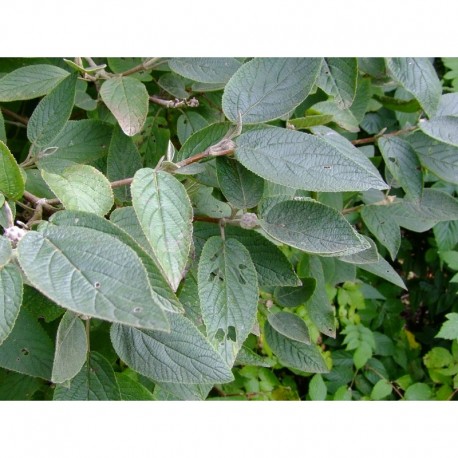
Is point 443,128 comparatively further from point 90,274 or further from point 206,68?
point 90,274

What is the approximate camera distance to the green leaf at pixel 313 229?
0.64 meters

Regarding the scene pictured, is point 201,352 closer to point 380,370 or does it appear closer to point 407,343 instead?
point 380,370

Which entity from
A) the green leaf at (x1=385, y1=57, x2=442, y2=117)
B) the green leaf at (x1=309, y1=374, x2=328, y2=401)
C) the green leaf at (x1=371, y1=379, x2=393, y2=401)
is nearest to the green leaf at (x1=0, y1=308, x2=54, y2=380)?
the green leaf at (x1=385, y1=57, x2=442, y2=117)

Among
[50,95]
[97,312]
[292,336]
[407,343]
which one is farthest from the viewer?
[407,343]

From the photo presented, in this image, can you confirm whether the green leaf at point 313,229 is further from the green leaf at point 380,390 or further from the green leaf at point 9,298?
the green leaf at point 380,390

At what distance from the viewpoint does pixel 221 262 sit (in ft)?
2.31

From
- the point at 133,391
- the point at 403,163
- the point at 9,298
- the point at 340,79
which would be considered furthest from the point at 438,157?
the point at 9,298

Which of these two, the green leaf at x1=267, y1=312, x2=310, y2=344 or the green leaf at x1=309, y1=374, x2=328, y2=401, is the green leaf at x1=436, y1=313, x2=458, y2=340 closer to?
the green leaf at x1=309, y1=374, x2=328, y2=401

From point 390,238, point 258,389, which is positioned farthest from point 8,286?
point 258,389

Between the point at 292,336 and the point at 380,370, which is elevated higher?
the point at 292,336

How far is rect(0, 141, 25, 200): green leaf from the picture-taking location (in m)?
0.59

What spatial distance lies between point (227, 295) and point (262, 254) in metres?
0.11

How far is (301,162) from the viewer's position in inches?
25.8

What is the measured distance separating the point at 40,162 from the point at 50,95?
10 cm
